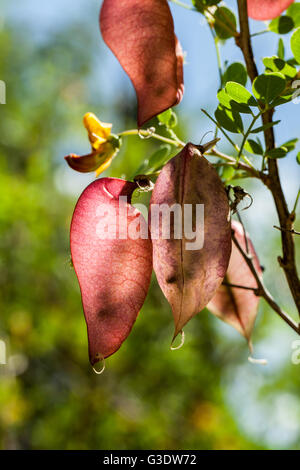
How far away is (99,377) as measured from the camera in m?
1.88

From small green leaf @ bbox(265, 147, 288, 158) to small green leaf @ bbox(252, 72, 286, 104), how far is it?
4 cm

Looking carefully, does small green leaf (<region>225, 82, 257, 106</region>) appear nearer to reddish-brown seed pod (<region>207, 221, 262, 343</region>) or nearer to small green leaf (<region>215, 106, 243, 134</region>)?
small green leaf (<region>215, 106, 243, 134</region>)

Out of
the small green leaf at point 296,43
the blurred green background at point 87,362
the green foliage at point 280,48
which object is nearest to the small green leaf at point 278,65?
the small green leaf at point 296,43

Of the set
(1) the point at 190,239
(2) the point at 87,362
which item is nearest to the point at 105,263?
(1) the point at 190,239

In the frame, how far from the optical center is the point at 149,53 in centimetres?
43

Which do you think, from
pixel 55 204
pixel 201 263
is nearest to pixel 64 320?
pixel 55 204

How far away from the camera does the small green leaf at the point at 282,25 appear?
0.54 meters

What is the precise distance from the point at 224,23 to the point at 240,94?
0.12 metres

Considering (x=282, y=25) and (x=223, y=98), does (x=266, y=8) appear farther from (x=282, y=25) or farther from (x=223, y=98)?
(x=223, y=98)

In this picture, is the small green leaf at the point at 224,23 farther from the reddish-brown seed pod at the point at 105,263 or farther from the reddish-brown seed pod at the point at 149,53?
the reddish-brown seed pod at the point at 105,263

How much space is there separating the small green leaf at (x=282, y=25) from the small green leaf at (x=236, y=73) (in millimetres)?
104

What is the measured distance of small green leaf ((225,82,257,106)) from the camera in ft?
1.32
